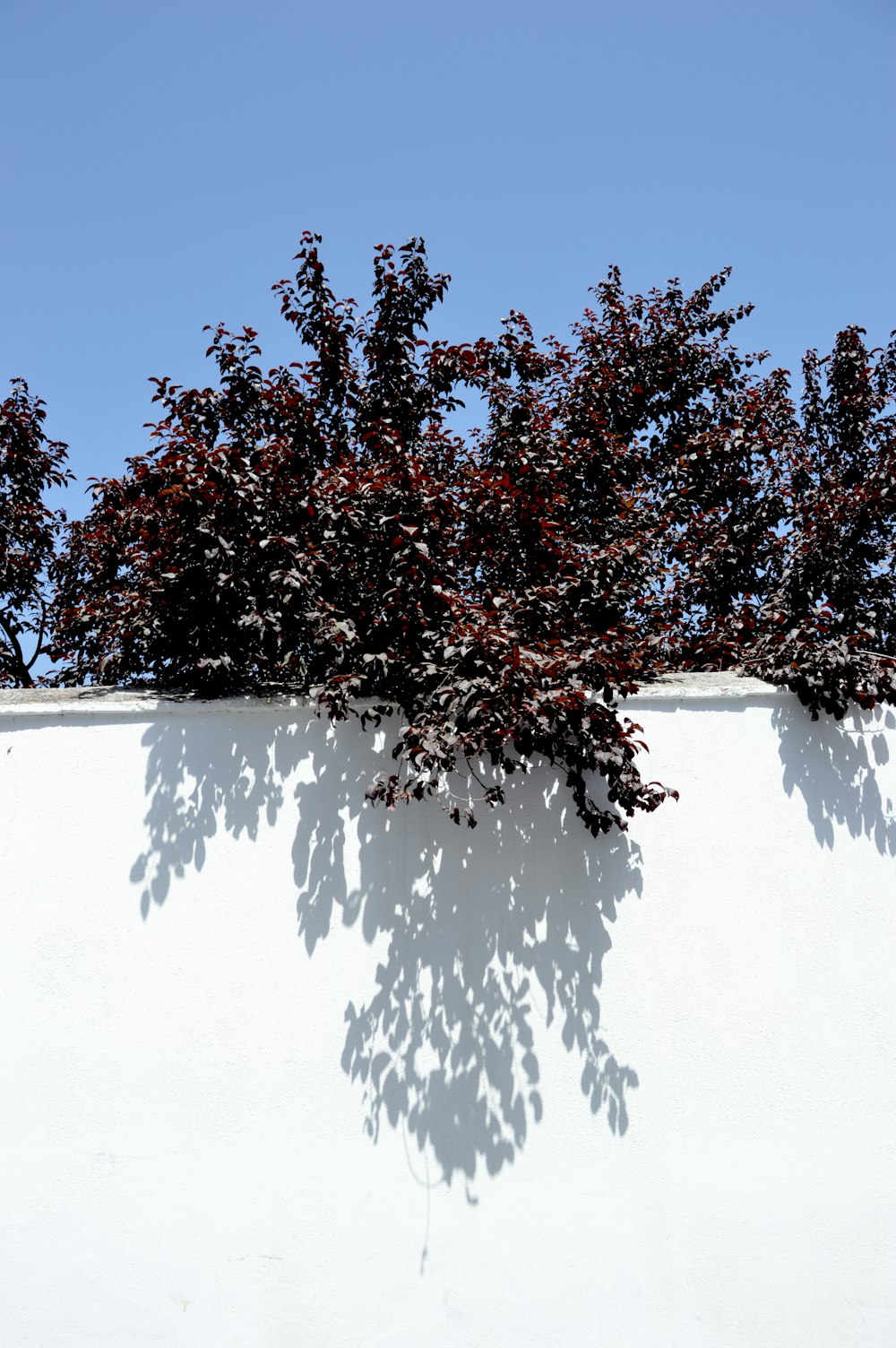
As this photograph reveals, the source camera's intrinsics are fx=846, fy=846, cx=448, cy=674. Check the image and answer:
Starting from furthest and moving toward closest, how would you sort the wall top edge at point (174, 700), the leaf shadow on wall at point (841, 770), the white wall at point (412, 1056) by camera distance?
the leaf shadow on wall at point (841, 770)
the wall top edge at point (174, 700)
the white wall at point (412, 1056)

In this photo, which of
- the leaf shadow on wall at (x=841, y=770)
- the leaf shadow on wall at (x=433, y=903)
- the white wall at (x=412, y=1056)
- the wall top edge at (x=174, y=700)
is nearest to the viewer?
the white wall at (x=412, y=1056)

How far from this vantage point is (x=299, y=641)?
161 inches

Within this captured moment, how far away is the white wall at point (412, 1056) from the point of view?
3420 mm

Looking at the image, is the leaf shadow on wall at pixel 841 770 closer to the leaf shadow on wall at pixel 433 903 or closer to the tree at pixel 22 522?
the leaf shadow on wall at pixel 433 903

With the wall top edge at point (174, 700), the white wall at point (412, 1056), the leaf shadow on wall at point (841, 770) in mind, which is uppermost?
the wall top edge at point (174, 700)

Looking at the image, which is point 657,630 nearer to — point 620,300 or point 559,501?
point 559,501

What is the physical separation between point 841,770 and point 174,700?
319cm

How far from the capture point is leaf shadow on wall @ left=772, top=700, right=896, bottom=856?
13.3ft

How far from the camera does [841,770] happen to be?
13.5ft

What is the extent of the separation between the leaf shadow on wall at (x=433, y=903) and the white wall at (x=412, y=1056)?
14 mm

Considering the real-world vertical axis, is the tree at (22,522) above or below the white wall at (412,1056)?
above

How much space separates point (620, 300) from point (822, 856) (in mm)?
6482

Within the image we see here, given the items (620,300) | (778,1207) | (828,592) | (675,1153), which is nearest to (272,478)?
(675,1153)

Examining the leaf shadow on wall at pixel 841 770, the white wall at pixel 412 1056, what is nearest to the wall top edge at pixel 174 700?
the white wall at pixel 412 1056
